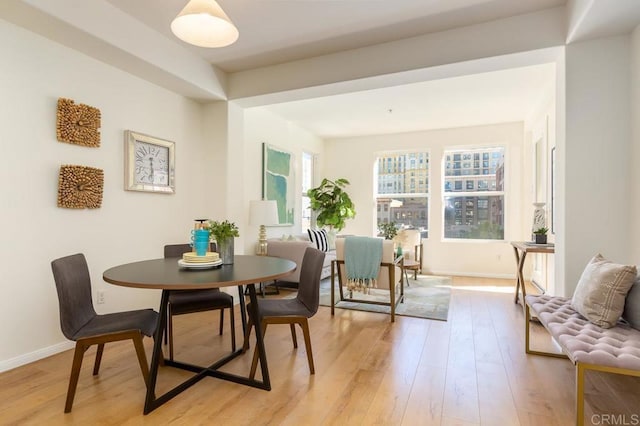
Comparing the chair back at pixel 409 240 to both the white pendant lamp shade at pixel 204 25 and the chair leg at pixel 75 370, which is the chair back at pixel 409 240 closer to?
the white pendant lamp shade at pixel 204 25

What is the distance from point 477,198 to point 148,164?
18.2 ft

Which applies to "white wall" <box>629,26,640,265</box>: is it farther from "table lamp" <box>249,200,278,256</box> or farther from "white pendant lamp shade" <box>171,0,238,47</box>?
"table lamp" <box>249,200,278,256</box>

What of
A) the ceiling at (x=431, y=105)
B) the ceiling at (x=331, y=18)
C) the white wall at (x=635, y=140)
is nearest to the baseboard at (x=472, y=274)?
the ceiling at (x=431, y=105)

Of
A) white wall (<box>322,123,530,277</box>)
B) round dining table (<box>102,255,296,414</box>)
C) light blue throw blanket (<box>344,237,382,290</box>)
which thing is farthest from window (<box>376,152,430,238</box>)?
round dining table (<box>102,255,296,414</box>)

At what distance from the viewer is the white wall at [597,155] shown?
2.57m

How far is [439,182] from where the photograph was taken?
6.49 metres

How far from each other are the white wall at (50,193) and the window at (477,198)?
5.15 metres

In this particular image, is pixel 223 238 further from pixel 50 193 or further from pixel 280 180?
pixel 280 180

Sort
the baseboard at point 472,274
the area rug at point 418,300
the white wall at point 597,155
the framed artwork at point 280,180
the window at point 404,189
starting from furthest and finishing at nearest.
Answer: the window at point 404,189 < the baseboard at point 472,274 < the framed artwork at point 280,180 < the area rug at point 418,300 < the white wall at point 597,155

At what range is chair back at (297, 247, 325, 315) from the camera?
7.63 ft

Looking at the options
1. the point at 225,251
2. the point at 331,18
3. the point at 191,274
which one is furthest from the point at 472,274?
the point at 191,274

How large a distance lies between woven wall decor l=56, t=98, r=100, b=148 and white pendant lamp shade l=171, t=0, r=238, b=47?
1297 millimetres

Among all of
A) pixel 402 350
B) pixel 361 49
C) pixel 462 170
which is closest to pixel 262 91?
pixel 361 49

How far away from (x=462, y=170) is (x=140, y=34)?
18.3 feet
